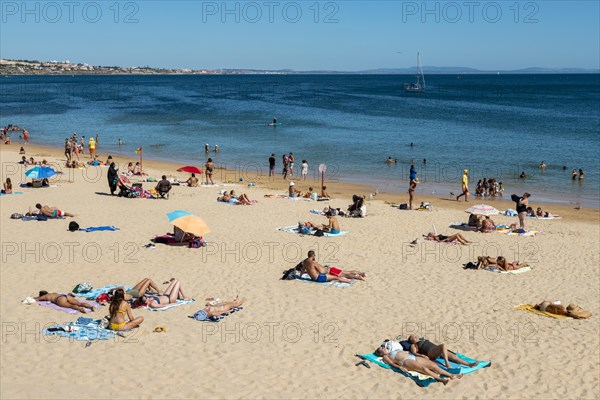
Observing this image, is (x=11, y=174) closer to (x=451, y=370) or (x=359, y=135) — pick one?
(x=451, y=370)

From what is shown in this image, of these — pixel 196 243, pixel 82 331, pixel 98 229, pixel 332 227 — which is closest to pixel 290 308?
pixel 82 331

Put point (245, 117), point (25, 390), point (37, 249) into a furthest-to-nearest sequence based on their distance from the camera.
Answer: point (245, 117), point (37, 249), point (25, 390)

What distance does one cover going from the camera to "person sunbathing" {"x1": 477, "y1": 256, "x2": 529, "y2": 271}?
1466 centimetres

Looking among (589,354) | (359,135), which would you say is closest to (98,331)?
(589,354)

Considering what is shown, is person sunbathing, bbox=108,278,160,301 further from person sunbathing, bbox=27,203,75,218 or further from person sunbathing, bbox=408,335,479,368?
person sunbathing, bbox=27,203,75,218

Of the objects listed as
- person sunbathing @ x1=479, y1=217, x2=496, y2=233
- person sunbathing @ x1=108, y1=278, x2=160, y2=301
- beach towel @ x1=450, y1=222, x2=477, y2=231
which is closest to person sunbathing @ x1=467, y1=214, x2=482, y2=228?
beach towel @ x1=450, y1=222, x2=477, y2=231

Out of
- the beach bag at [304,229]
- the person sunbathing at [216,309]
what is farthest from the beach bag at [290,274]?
the beach bag at [304,229]

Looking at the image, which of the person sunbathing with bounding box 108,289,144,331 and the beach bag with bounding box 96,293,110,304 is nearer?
the person sunbathing with bounding box 108,289,144,331

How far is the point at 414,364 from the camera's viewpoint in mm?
9266

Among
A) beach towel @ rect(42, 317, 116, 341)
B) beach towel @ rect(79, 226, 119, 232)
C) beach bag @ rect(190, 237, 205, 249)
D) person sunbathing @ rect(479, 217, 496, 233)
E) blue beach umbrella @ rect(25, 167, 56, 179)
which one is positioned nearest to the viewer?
beach towel @ rect(42, 317, 116, 341)

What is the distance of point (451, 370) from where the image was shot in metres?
9.27

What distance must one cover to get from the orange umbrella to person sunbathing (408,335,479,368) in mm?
7367

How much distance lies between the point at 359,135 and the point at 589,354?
39981mm

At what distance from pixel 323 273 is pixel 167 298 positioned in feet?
11.5
